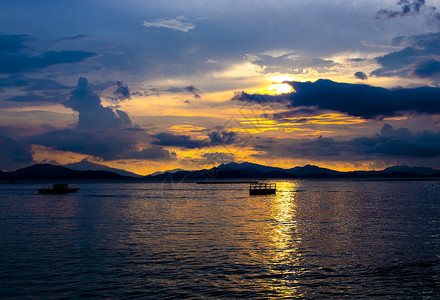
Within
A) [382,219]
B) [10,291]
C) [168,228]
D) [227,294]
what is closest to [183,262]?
[227,294]

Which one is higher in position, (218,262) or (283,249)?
(218,262)

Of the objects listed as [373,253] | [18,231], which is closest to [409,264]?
[373,253]

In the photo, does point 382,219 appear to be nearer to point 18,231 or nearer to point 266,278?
point 266,278

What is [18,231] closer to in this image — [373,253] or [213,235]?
[213,235]

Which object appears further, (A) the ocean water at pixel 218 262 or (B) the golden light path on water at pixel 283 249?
(B) the golden light path on water at pixel 283 249

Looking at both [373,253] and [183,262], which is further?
[373,253]

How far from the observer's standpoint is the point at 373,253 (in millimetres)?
33062

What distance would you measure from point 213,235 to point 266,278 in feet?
58.7

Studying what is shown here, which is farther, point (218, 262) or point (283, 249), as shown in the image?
point (283, 249)

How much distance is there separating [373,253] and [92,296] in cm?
2387

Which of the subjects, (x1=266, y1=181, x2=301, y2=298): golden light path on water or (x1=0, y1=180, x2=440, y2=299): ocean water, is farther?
(x1=266, y1=181, x2=301, y2=298): golden light path on water

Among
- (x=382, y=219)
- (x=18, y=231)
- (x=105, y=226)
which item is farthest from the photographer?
(x=382, y=219)

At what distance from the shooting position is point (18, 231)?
4631 centimetres

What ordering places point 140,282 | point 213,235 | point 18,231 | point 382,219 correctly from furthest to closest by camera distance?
point 382,219 → point 18,231 → point 213,235 → point 140,282
